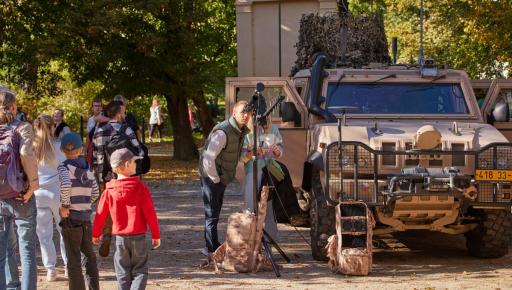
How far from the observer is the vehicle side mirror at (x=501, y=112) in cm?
1166

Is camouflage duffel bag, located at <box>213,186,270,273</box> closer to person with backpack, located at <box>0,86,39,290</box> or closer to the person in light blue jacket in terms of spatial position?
the person in light blue jacket

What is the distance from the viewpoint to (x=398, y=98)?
38.3 ft

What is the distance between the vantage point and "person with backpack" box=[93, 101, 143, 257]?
1002cm

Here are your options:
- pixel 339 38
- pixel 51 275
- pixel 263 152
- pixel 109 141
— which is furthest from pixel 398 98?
pixel 51 275

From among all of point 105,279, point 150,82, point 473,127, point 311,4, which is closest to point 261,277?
point 105,279

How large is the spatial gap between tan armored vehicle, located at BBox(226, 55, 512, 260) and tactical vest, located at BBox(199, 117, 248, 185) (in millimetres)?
852

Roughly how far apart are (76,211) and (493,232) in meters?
4.75

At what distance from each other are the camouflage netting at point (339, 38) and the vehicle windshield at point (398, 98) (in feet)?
8.40

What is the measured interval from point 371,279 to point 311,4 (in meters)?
7.48

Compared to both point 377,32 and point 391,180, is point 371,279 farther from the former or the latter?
point 377,32

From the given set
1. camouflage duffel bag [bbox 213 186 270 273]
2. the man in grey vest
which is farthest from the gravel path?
the man in grey vest

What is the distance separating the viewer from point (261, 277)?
32.3ft

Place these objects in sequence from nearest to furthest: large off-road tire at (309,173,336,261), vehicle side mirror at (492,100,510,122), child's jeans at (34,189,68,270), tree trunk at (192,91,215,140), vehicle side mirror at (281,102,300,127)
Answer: child's jeans at (34,189,68,270) → large off-road tire at (309,173,336,261) → vehicle side mirror at (281,102,300,127) → vehicle side mirror at (492,100,510,122) → tree trunk at (192,91,215,140)

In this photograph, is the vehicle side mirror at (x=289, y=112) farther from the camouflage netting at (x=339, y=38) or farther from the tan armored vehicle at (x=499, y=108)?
the camouflage netting at (x=339, y=38)
